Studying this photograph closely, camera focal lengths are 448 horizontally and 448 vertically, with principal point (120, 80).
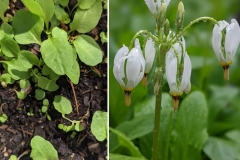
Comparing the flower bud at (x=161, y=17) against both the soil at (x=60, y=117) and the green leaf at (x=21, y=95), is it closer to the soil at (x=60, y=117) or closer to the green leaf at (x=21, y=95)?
the soil at (x=60, y=117)

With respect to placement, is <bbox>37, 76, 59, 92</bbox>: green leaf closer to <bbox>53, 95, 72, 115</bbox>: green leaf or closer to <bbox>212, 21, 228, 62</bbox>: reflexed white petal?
<bbox>53, 95, 72, 115</bbox>: green leaf

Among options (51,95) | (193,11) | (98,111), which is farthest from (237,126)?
(193,11)

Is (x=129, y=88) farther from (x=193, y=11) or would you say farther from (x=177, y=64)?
(x=193, y=11)

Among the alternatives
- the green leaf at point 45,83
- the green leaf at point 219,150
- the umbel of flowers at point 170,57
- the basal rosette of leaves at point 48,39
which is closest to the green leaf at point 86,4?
the basal rosette of leaves at point 48,39

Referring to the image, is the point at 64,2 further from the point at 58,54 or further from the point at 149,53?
the point at 149,53

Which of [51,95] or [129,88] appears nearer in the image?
[129,88]

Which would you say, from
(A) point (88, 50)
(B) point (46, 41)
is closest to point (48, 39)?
(B) point (46, 41)
